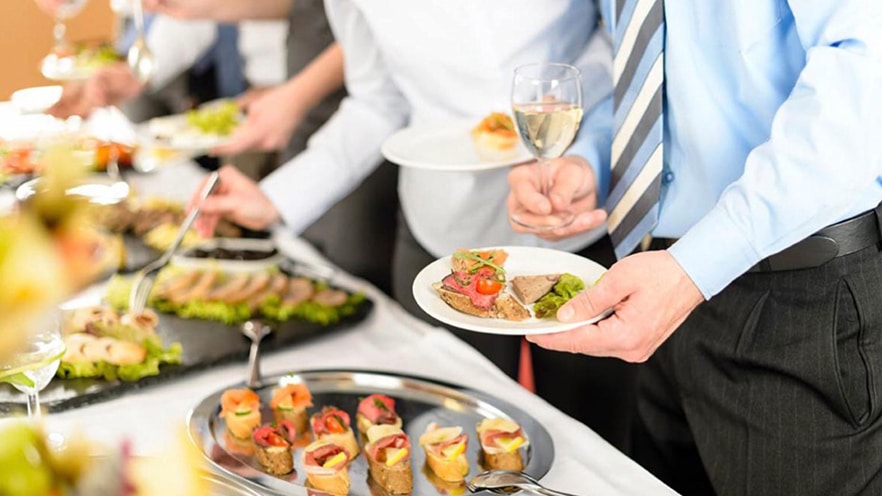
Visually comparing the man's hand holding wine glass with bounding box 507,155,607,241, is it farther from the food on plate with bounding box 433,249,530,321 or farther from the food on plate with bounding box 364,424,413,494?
the food on plate with bounding box 364,424,413,494

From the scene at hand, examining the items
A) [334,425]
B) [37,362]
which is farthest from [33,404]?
[334,425]

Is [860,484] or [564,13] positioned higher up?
[564,13]

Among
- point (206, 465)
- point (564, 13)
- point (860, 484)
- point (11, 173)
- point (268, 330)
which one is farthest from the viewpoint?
point (11, 173)

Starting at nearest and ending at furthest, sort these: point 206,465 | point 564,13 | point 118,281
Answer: point 206,465 → point 564,13 → point 118,281

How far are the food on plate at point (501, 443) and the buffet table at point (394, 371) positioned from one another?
50 millimetres

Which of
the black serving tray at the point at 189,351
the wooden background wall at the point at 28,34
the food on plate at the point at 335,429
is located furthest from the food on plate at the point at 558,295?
the wooden background wall at the point at 28,34

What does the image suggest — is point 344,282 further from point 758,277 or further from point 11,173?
point 11,173

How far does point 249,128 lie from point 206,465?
1.56 m

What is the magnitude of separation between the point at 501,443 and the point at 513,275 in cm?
23

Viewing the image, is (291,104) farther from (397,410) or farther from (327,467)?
(327,467)

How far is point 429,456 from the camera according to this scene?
138cm

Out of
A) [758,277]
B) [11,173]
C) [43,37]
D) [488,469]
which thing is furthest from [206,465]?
[43,37]

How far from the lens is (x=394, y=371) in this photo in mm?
1729

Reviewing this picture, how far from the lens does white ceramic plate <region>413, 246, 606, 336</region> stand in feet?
3.93
